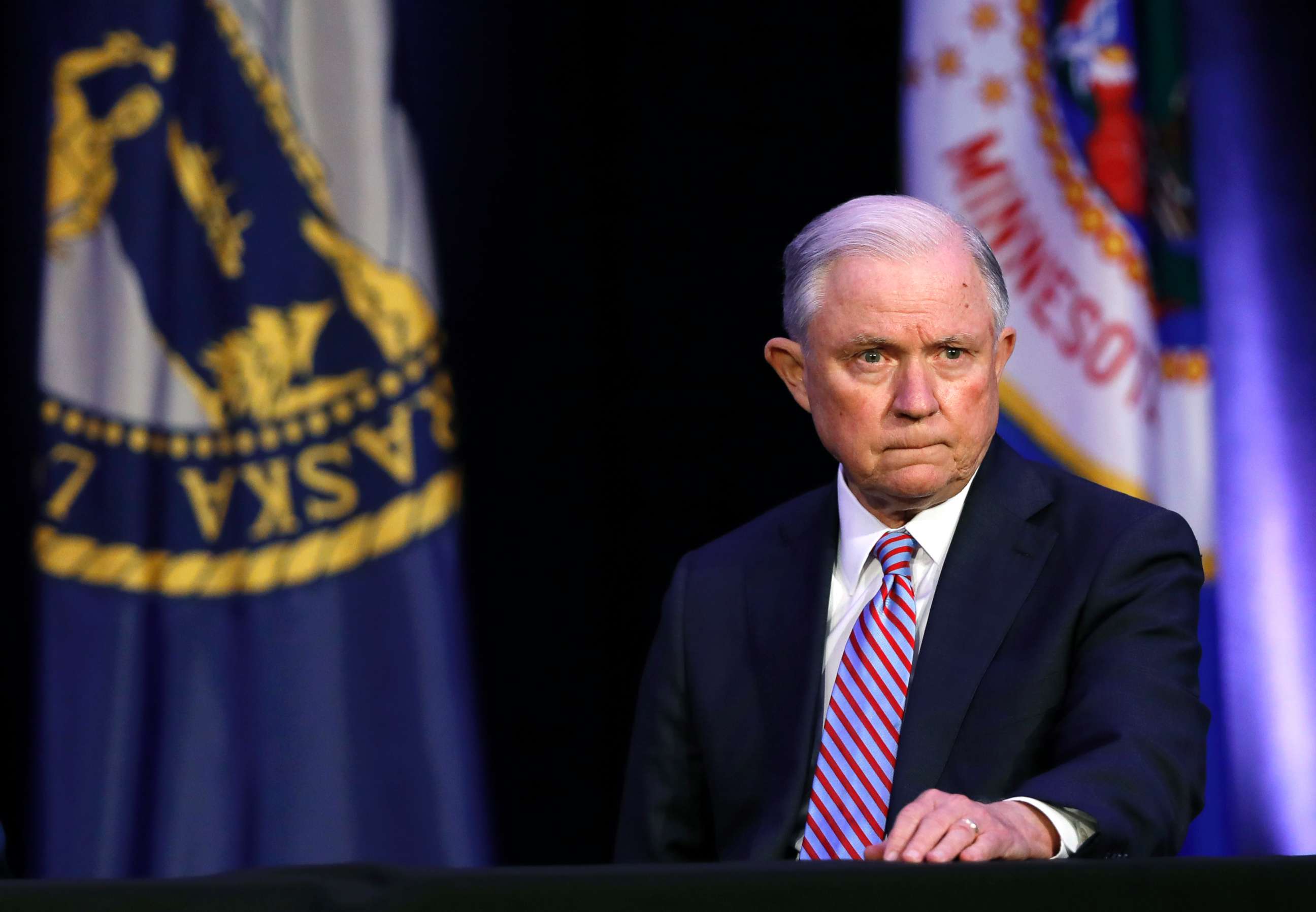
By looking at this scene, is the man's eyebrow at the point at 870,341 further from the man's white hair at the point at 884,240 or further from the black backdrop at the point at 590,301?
the black backdrop at the point at 590,301

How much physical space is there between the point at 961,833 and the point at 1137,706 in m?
0.33

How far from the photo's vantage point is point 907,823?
41.7 inches

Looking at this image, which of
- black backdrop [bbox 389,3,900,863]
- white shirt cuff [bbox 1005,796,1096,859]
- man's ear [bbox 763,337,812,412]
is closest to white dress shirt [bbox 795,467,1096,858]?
man's ear [bbox 763,337,812,412]

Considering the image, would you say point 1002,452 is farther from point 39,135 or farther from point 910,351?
point 39,135

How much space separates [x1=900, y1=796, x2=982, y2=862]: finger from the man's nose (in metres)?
0.48

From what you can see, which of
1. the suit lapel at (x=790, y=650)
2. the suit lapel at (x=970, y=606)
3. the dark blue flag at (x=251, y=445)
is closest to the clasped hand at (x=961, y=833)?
the suit lapel at (x=970, y=606)

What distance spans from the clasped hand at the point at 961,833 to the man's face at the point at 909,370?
0.44 meters

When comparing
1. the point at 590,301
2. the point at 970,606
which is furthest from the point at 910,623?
the point at 590,301

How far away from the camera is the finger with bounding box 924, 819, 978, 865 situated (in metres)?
1.02

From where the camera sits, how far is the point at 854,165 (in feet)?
8.90

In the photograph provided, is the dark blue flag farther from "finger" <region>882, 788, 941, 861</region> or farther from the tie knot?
"finger" <region>882, 788, 941, 861</region>

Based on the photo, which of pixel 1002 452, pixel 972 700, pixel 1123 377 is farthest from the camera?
pixel 1123 377

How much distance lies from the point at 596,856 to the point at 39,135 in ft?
5.63

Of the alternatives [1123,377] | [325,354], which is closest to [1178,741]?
[1123,377]
